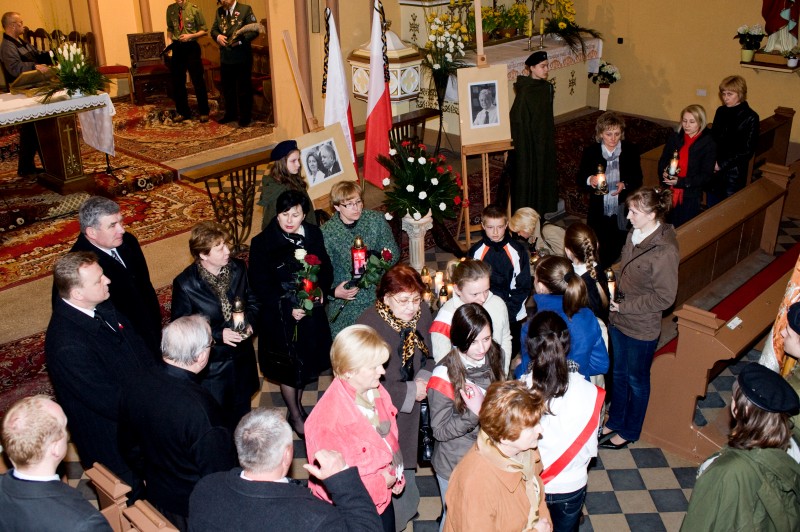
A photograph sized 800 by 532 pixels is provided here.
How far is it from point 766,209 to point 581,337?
411 centimetres

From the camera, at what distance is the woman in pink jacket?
3553 millimetres

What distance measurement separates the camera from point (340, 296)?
5.21m

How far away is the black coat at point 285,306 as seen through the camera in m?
4.97

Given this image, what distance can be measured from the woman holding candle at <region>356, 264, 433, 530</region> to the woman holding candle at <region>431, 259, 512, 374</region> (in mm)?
140

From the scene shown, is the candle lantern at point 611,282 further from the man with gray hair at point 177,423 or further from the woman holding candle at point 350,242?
the man with gray hair at point 177,423

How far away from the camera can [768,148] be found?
30.4 ft

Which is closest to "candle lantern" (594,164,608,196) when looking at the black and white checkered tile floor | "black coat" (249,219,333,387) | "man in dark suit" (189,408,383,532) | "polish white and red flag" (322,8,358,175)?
the black and white checkered tile floor

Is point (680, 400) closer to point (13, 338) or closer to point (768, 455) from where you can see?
point (768, 455)

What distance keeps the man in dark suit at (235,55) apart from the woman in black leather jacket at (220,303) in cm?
735

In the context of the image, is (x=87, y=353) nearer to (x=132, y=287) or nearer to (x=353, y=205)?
Result: (x=132, y=287)

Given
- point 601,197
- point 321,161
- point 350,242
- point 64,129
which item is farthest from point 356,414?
point 64,129

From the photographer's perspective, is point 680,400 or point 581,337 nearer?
point 581,337

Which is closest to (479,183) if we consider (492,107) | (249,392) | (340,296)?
(492,107)

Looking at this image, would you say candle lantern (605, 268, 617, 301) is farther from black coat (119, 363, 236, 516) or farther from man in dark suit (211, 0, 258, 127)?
man in dark suit (211, 0, 258, 127)
